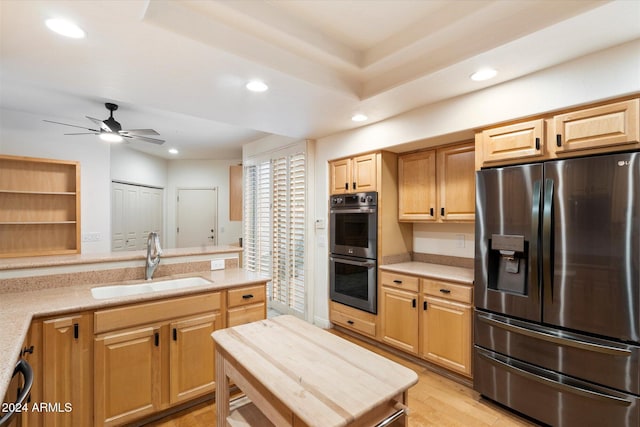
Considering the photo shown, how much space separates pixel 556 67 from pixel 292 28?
5.74ft

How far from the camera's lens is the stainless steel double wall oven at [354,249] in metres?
3.26

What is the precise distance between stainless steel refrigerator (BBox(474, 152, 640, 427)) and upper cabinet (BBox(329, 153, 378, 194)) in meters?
1.18

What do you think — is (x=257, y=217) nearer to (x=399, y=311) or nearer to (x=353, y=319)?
(x=353, y=319)

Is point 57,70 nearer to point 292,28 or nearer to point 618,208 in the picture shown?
point 292,28

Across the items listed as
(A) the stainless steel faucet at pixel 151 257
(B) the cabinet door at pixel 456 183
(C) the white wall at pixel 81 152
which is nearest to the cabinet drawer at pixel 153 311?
(A) the stainless steel faucet at pixel 151 257

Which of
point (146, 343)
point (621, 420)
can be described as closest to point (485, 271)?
point (621, 420)

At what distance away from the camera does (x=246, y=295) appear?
249cm

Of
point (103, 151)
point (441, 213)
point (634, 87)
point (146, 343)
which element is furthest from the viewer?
point (103, 151)

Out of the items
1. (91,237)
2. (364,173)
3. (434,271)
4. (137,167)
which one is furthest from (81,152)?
(434,271)

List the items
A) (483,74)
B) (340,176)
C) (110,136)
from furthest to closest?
1. (340,176)
2. (110,136)
3. (483,74)

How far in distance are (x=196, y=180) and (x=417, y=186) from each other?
512 centimetres

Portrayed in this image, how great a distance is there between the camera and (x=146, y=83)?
226cm

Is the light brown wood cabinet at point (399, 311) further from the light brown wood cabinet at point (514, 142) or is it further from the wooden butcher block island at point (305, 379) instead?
the wooden butcher block island at point (305, 379)

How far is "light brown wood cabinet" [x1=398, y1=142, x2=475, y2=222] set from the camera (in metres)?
2.81
